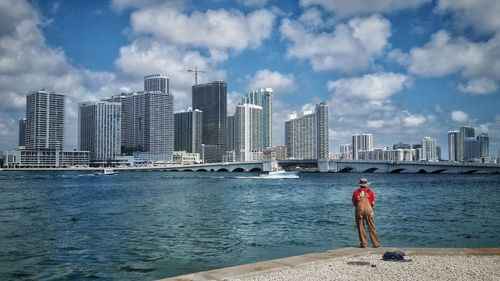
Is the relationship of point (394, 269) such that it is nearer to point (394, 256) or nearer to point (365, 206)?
point (394, 256)

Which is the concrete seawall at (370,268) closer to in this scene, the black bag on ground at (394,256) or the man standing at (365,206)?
the black bag on ground at (394,256)

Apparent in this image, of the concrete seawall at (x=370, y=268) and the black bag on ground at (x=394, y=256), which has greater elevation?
the black bag on ground at (x=394, y=256)

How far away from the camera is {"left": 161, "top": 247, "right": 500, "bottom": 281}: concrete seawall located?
43.2ft

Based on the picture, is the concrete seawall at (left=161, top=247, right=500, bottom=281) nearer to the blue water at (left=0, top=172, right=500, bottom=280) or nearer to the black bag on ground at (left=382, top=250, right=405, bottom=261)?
the black bag on ground at (left=382, top=250, right=405, bottom=261)

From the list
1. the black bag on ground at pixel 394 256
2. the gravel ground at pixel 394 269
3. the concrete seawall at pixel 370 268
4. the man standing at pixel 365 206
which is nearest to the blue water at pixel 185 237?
the man standing at pixel 365 206

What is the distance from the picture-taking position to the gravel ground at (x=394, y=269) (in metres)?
13.1

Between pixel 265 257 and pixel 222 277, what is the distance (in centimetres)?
1009

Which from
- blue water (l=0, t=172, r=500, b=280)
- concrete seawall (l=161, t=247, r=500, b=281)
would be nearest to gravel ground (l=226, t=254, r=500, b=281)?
concrete seawall (l=161, t=247, r=500, b=281)

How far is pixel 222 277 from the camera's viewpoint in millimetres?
13211

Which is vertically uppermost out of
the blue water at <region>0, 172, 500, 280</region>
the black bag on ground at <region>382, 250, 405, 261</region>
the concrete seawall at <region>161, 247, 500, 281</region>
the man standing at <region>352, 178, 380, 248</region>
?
the man standing at <region>352, 178, 380, 248</region>

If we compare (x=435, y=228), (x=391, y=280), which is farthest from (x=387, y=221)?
(x=391, y=280)

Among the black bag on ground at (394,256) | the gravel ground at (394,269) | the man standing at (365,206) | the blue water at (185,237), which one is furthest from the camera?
the blue water at (185,237)

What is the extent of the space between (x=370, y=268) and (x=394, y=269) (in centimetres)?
68

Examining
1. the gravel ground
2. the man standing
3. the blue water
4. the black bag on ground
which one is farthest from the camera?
the blue water
